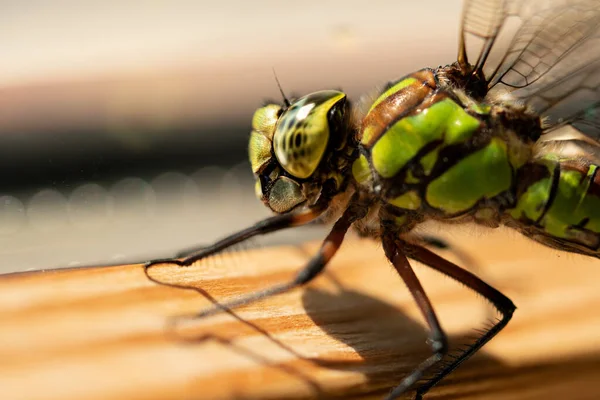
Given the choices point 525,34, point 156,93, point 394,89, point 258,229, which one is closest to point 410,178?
point 394,89

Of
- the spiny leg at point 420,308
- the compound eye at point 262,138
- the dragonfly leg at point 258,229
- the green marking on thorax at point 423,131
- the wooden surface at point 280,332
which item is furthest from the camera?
the compound eye at point 262,138

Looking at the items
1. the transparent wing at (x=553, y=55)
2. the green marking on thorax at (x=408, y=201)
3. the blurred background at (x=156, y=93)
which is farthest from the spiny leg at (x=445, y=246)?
the blurred background at (x=156, y=93)

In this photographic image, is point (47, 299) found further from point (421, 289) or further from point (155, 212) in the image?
point (155, 212)

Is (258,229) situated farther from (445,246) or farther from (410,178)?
(445,246)

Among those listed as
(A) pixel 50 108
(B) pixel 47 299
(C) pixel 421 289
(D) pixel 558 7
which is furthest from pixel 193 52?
(B) pixel 47 299

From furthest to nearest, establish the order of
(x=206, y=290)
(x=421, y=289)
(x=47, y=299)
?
(x=421, y=289), (x=206, y=290), (x=47, y=299)

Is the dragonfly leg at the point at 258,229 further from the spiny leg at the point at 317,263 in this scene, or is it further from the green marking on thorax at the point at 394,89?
the green marking on thorax at the point at 394,89
